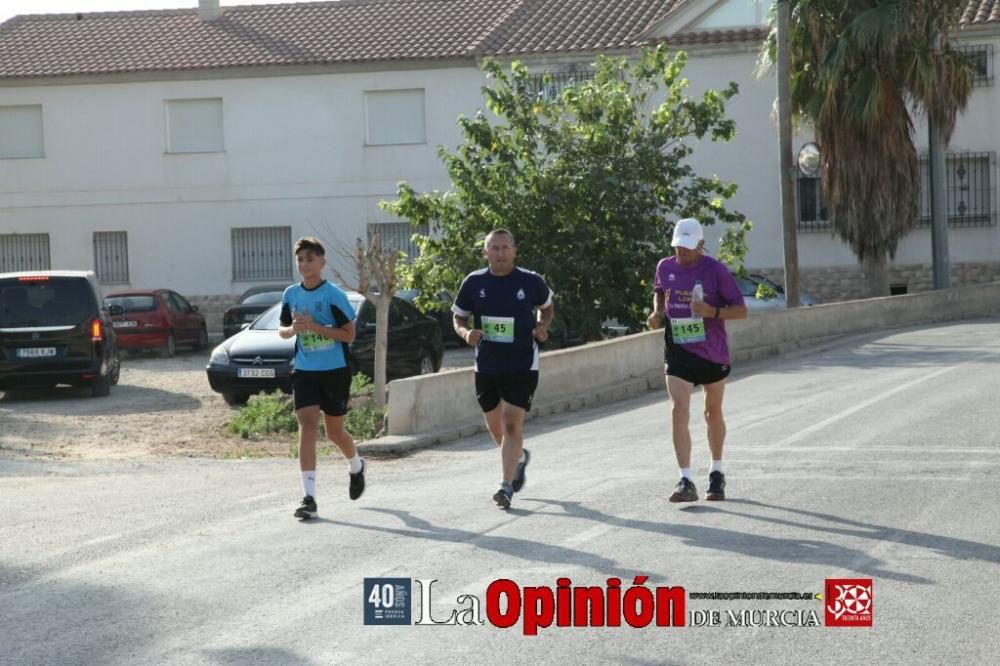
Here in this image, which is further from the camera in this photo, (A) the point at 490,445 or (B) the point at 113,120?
(B) the point at 113,120

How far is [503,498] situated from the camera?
31.6ft

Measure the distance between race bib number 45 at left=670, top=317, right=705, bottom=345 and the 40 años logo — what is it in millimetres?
2772

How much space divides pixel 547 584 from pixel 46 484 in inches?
248

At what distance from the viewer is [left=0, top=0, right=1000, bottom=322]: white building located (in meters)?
36.6

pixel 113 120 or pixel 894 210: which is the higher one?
pixel 113 120

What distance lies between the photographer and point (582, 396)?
18.1m

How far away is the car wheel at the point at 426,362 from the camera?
2095 cm

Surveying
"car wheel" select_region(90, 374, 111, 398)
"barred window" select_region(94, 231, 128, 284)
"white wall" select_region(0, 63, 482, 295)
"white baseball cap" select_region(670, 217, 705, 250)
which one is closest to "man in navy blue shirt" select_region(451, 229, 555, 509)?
"white baseball cap" select_region(670, 217, 705, 250)

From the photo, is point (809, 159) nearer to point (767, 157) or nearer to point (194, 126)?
point (767, 157)

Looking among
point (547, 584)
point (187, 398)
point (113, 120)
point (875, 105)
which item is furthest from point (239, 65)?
point (547, 584)

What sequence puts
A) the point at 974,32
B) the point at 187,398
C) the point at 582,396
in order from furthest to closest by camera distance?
1. the point at 974,32
2. the point at 187,398
3. the point at 582,396

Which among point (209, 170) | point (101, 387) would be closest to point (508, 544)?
point (101, 387)

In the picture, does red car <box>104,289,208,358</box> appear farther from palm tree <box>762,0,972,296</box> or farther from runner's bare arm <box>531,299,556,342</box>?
runner's bare arm <box>531,299,556,342</box>

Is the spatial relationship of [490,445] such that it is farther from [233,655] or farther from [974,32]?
[974,32]
